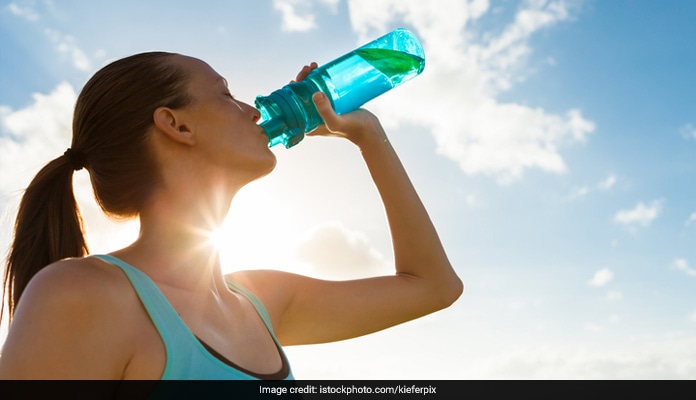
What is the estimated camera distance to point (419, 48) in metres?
3.22

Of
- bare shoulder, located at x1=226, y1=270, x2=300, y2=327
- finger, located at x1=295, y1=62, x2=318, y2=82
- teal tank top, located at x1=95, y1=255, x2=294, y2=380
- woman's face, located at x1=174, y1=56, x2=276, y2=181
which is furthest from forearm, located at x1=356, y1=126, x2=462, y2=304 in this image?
teal tank top, located at x1=95, y1=255, x2=294, y2=380

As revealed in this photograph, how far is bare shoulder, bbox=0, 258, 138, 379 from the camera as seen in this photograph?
1.41m

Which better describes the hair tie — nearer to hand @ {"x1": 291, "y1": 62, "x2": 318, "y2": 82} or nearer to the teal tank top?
the teal tank top

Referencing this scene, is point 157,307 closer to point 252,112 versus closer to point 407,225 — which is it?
point 252,112

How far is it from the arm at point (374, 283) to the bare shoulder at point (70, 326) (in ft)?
2.53

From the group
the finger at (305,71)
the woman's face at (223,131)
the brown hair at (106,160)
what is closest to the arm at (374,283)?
the finger at (305,71)

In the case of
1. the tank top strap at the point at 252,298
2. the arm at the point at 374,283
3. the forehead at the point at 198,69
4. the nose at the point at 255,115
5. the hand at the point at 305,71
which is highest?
the hand at the point at 305,71

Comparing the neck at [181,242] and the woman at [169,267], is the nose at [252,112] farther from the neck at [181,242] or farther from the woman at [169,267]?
the neck at [181,242]

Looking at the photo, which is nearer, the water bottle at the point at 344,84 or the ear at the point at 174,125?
the ear at the point at 174,125

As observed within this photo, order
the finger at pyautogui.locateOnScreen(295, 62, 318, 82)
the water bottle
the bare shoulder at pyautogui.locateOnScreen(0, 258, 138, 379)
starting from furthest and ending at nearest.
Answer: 1. the finger at pyautogui.locateOnScreen(295, 62, 318, 82)
2. the water bottle
3. the bare shoulder at pyautogui.locateOnScreen(0, 258, 138, 379)

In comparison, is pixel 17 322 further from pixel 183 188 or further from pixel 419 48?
pixel 419 48

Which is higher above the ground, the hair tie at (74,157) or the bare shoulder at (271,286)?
the hair tie at (74,157)

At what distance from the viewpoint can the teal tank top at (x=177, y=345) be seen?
1.64m

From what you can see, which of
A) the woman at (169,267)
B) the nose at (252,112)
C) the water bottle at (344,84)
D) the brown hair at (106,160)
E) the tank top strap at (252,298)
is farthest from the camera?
the water bottle at (344,84)
